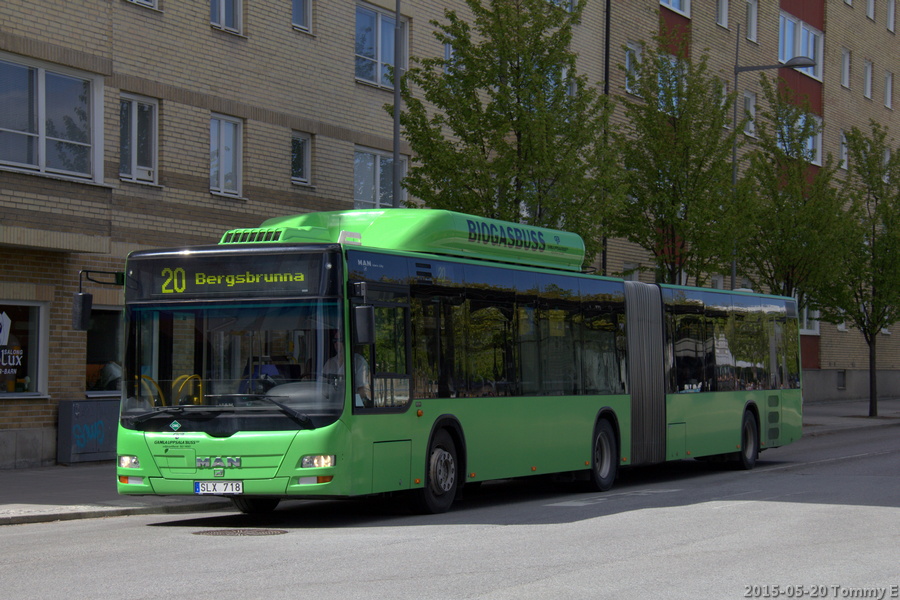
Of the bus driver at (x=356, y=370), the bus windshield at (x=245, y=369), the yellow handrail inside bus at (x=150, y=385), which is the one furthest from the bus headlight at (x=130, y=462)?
the bus driver at (x=356, y=370)

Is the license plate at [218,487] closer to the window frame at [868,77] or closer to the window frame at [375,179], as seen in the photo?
the window frame at [375,179]

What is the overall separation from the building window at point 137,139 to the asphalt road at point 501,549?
8.32 m

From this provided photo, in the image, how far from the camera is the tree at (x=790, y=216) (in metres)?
33.2

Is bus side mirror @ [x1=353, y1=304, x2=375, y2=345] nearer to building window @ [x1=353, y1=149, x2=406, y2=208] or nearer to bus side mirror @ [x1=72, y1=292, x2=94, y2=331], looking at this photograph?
bus side mirror @ [x1=72, y1=292, x2=94, y2=331]

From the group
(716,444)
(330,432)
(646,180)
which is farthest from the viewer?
(646,180)

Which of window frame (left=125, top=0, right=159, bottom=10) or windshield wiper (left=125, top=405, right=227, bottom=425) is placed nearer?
windshield wiper (left=125, top=405, right=227, bottom=425)

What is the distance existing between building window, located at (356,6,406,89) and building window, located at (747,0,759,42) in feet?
67.4

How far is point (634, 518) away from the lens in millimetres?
12891

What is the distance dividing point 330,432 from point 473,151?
10.7m

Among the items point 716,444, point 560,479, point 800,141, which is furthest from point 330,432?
point 800,141

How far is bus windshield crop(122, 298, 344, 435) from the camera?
38.9 ft

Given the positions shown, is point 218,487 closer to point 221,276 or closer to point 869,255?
point 221,276

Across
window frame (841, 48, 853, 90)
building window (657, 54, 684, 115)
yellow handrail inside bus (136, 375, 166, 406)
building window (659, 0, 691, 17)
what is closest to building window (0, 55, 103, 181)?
yellow handrail inside bus (136, 375, 166, 406)

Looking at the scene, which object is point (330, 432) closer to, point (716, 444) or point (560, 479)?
point (560, 479)
